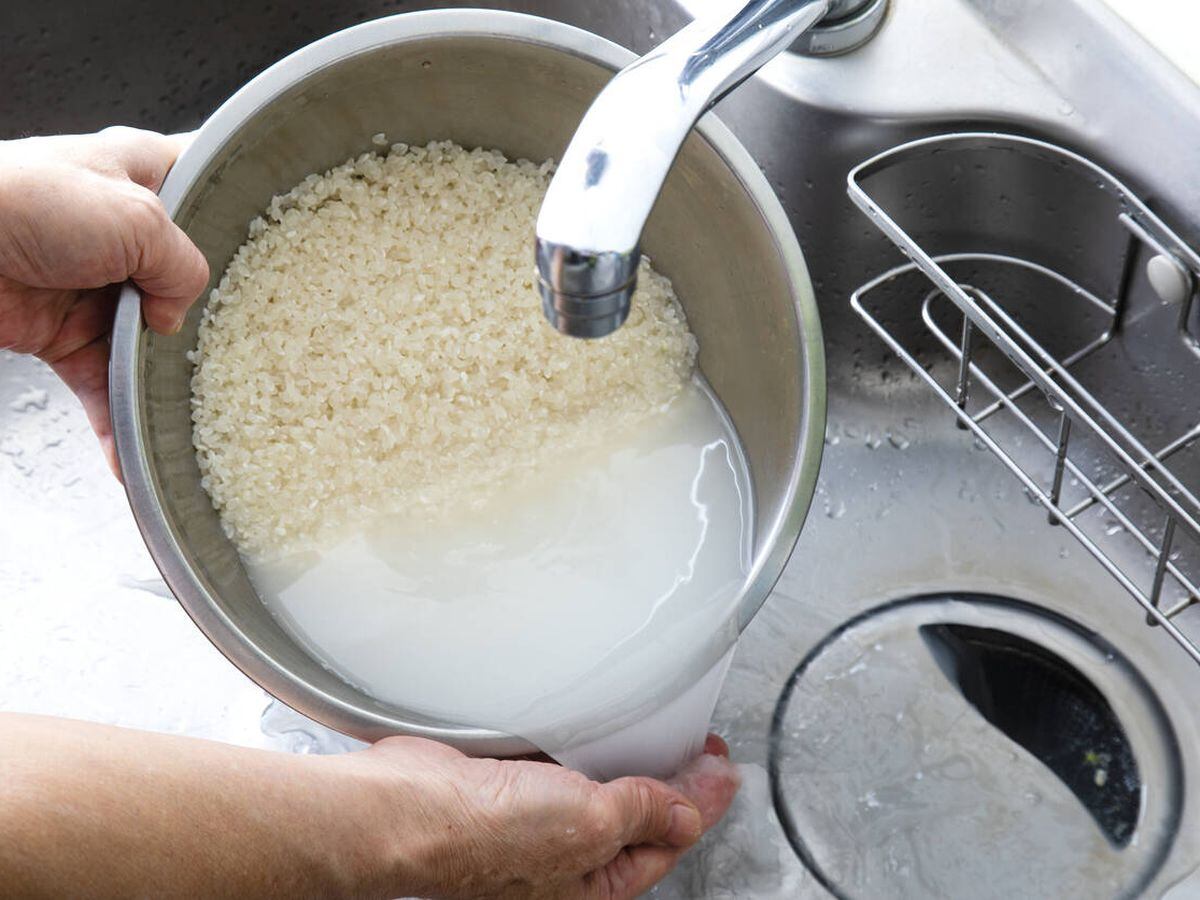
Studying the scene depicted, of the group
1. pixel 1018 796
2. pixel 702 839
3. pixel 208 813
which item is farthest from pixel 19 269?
pixel 1018 796

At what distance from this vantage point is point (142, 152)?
0.69m

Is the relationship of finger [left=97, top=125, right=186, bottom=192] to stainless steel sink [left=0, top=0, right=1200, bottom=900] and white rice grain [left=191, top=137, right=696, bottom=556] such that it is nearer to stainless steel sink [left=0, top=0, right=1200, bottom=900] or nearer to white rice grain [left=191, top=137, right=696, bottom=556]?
white rice grain [left=191, top=137, right=696, bottom=556]

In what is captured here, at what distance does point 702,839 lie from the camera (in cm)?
83

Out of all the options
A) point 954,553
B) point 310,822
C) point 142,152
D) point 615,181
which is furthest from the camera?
point 954,553

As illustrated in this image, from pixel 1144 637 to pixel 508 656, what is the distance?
44 centimetres

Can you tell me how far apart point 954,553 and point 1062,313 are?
7.2 inches

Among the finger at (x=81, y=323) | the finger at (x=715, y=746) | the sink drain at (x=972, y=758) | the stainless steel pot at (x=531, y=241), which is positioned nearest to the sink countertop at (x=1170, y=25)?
the stainless steel pot at (x=531, y=241)

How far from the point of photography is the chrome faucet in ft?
1.43

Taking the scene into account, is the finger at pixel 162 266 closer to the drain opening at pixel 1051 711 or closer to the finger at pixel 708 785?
the finger at pixel 708 785

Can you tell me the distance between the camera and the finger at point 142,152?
676mm

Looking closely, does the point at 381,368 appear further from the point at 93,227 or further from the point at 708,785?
the point at 708,785

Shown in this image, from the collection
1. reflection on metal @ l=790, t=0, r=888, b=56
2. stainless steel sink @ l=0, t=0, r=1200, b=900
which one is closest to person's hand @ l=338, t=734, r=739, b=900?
stainless steel sink @ l=0, t=0, r=1200, b=900

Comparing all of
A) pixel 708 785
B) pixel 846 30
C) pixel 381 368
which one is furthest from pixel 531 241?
pixel 708 785

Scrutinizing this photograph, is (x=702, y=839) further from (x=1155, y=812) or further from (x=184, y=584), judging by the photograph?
(x=184, y=584)
